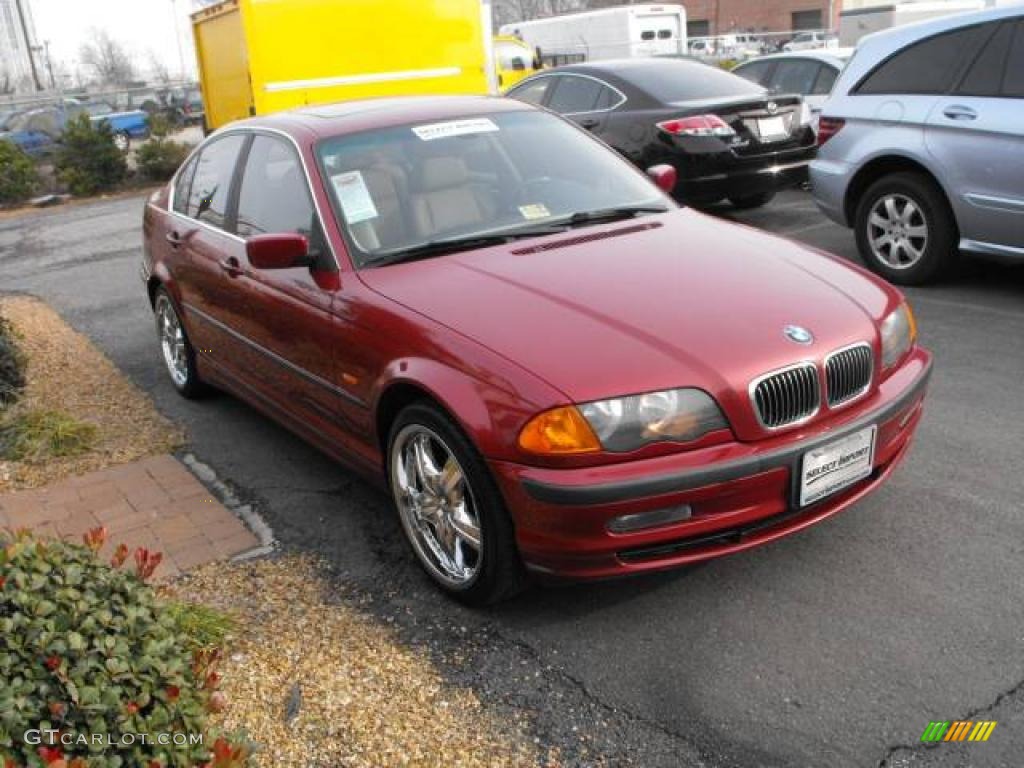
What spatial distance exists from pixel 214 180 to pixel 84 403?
173 cm

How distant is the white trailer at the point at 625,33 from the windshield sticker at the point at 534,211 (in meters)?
25.0

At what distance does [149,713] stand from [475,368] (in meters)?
1.40

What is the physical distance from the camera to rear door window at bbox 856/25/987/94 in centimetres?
656

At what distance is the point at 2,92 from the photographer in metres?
46.5

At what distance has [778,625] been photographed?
10.7 feet

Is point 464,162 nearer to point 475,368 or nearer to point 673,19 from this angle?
point 475,368

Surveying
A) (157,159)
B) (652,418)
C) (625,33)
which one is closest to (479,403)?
(652,418)

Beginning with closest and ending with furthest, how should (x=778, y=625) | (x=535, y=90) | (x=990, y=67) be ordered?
(x=778, y=625) → (x=990, y=67) → (x=535, y=90)

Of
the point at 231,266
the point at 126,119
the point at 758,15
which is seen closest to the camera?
the point at 231,266

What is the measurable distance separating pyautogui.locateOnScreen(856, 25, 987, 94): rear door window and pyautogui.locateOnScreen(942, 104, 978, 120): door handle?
0.18 meters

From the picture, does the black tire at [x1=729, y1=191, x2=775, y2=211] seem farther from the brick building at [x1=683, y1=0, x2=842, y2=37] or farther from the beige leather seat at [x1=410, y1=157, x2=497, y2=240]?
the brick building at [x1=683, y1=0, x2=842, y2=37]

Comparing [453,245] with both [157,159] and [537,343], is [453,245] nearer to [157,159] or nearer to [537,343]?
[537,343]

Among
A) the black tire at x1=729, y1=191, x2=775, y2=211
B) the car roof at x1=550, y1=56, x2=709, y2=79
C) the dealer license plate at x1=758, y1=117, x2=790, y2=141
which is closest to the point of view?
the dealer license plate at x1=758, y1=117, x2=790, y2=141

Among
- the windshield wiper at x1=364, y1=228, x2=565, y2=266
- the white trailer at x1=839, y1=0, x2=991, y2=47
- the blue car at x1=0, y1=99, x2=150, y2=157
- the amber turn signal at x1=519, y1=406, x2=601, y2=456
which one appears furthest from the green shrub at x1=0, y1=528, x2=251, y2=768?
the blue car at x1=0, y1=99, x2=150, y2=157
